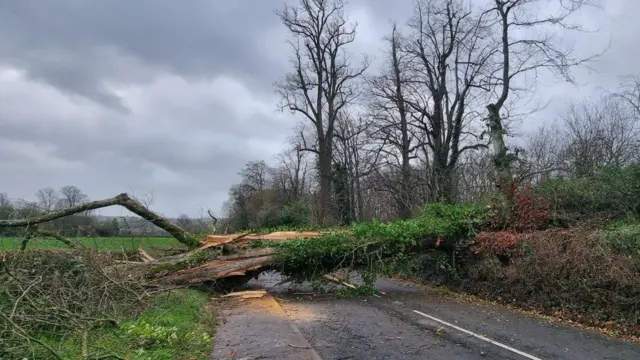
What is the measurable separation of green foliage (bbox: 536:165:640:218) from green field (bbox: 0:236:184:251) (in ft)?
39.7

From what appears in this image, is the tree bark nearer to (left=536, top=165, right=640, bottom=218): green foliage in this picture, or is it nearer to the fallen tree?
the fallen tree

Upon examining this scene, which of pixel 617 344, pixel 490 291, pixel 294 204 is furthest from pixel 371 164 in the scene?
pixel 617 344

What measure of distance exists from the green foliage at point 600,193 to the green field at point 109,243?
477 inches

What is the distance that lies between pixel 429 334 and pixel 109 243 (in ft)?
25.2

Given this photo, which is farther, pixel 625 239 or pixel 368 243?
pixel 368 243

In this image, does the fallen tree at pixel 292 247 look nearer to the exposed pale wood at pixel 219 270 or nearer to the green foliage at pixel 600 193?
the exposed pale wood at pixel 219 270

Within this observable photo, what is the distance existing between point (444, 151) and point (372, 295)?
16220 mm

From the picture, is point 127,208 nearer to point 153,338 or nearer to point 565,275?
point 153,338

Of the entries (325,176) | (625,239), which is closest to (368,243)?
(625,239)

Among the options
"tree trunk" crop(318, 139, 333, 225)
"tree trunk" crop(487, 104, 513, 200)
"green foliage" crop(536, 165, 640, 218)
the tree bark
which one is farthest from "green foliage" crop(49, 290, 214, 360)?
"tree trunk" crop(318, 139, 333, 225)

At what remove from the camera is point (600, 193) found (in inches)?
553

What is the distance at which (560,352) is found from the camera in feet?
24.3

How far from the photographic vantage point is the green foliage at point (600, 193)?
1332 cm

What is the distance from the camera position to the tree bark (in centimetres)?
1144
